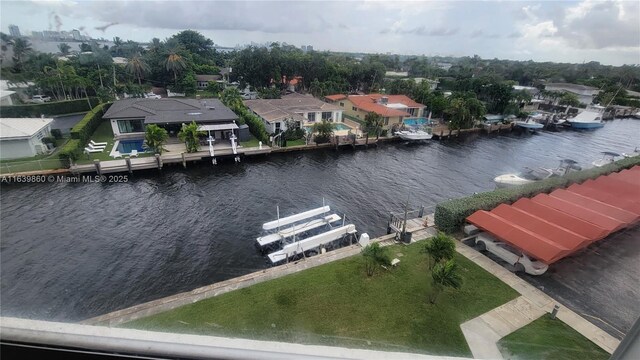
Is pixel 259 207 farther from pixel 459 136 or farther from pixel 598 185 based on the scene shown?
pixel 459 136

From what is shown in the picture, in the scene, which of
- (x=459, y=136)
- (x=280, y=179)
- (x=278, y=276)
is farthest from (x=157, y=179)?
(x=459, y=136)

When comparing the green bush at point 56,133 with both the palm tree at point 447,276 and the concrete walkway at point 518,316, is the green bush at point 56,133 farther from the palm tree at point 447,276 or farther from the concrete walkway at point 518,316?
the concrete walkway at point 518,316

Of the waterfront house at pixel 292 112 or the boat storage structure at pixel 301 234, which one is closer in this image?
the boat storage structure at pixel 301 234

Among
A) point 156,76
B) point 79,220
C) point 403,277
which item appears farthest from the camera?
point 156,76

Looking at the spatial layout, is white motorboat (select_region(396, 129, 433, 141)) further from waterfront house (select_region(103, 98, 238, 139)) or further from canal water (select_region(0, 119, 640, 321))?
waterfront house (select_region(103, 98, 238, 139))

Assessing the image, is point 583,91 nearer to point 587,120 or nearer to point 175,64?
point 587,120

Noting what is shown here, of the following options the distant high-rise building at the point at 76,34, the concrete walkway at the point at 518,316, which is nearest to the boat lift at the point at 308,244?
the concrete walkway at the point at 518,316
